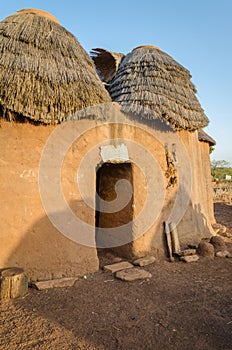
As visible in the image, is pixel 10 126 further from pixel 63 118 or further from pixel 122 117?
pixel 122 117

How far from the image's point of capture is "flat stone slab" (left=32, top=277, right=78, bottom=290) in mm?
3838

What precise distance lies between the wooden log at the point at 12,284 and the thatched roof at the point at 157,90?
12.3 feet

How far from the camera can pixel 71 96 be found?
14.3 feet

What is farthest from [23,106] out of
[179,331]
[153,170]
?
[179,331]

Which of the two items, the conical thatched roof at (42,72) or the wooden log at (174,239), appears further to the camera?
the wooden log at (174,239)

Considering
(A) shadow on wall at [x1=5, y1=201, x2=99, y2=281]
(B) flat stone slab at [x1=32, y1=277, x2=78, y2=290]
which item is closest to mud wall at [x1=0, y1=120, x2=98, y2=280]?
(A) shadow on wall at [x1=5, y1=201, x2=99, y2=281]

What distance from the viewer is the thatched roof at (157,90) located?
5.53 metres

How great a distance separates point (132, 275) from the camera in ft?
14.3

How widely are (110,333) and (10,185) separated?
2.68 meters

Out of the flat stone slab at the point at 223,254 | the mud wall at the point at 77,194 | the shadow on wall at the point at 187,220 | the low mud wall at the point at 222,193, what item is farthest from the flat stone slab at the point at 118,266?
the low mud wall at the point at 222,193

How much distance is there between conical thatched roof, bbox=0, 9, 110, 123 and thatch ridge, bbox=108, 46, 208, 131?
3.44 ft

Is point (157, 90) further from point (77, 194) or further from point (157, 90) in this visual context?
point (77, 194)

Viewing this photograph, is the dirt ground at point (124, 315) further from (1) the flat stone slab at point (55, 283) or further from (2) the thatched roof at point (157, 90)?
(2) the thatched roof at point (157, 90)

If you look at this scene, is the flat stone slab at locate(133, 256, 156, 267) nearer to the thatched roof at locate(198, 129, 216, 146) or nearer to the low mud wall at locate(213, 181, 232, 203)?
the thatched roof at locate(198, 129, 216, 146)
